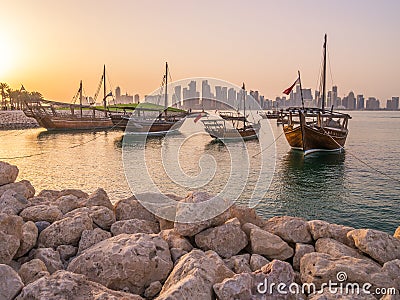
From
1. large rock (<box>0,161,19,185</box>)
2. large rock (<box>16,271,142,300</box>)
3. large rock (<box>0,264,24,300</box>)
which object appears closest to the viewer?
large rock (<box>16,271,142,300</box>)

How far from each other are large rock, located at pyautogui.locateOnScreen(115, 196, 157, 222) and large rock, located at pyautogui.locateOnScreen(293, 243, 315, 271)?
2.73 m

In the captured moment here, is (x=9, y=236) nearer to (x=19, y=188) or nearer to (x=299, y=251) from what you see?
(x=19, y=188)

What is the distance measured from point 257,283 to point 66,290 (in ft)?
6.70

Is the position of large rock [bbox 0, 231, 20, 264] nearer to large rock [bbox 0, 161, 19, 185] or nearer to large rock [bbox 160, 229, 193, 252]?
large rock [bbox 160, 229, 193, 252]

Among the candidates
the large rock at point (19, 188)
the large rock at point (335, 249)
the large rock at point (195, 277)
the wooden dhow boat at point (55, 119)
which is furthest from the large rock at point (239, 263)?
the wooden dhow boat at point (55, 119)

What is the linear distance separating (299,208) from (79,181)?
12.3 m

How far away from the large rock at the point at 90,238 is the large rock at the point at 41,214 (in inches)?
45.8

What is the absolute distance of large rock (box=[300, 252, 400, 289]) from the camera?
160 inches

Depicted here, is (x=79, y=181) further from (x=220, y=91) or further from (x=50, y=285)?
(x=50, y=285)

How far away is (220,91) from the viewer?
596cm

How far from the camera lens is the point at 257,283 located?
12.5 feet

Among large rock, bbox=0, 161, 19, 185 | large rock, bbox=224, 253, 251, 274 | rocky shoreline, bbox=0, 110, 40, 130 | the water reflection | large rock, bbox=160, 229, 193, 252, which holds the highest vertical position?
rocky shoreline, bbox=0, 110, 40, 130

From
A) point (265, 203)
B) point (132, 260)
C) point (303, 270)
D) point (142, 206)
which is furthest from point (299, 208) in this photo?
point (132, 260)

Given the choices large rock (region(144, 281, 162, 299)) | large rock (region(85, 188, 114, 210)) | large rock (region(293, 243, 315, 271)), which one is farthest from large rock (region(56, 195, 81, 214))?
large rock (region(293, 243, 315, 271))
